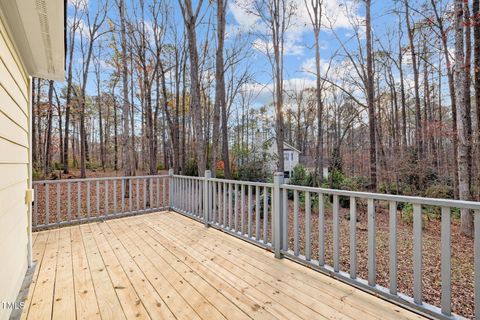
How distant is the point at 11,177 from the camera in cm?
196

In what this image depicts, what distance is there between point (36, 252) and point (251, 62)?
30.6 ft

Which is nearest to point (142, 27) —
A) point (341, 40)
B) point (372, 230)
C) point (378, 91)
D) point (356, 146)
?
point (341, 40)

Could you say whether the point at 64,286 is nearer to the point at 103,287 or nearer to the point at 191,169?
the point at 103,287

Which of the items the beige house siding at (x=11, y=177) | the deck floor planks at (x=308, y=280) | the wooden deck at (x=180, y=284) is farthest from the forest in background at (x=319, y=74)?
the beige house siding at (x=11, y=177)

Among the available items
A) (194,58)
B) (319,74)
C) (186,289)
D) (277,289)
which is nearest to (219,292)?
(186,289)

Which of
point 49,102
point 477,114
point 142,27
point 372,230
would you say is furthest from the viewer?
point 49,102

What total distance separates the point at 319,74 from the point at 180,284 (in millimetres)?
8480

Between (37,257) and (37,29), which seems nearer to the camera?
(37,29)

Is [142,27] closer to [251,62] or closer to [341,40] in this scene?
[251,62]

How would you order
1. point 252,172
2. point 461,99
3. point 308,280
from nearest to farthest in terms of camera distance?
point 308,280 → point 461,99 → point 252,172

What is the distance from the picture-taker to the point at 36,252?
3.04 m

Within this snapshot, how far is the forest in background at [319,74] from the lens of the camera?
5.61 metres

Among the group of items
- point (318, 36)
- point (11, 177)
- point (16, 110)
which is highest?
point (318, 36)

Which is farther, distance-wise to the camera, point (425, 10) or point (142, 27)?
point (142, 27)
